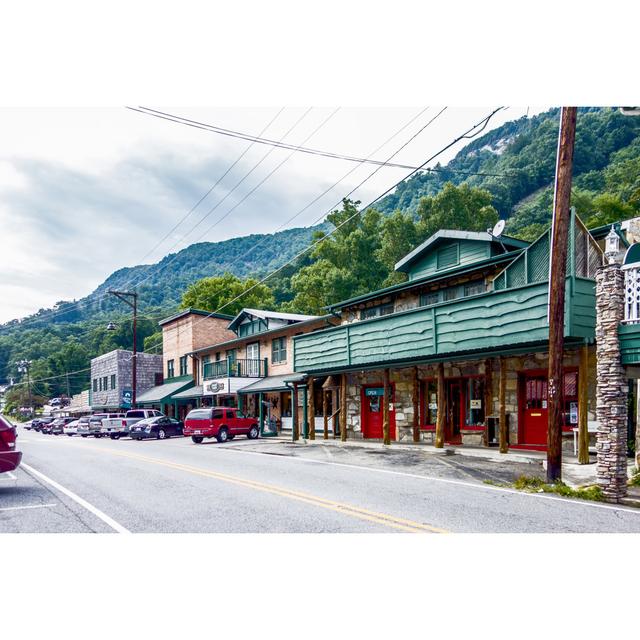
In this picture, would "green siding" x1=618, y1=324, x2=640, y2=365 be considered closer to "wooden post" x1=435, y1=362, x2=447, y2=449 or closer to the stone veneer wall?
the stone veneer wall

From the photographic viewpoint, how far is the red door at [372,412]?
24266mm

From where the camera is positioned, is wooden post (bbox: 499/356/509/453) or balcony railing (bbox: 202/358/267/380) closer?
wooden post (bbox: 499/356/509/453)

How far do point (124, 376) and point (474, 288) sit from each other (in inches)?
1611

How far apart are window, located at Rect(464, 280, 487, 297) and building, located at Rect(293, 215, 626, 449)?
4 cm

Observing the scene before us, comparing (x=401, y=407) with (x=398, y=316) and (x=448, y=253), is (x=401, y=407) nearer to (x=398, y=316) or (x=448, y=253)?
Result: (x=398, y=316)

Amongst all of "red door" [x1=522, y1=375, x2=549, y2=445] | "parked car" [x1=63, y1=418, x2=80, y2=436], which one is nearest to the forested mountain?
"parked car" [x1=63, y1=418, x2=80, y2=436]

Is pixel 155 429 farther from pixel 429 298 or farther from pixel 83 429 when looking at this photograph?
pixel 429 298

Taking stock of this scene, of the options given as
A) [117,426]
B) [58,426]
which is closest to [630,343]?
[117,426]

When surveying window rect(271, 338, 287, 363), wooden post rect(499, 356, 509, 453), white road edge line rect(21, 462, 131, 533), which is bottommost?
white road edge line rect(21, 462, 131, 533)

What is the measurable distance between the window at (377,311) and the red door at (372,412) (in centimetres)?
309

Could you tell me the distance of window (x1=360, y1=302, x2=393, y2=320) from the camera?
23.7m

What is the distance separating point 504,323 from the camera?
15.1m

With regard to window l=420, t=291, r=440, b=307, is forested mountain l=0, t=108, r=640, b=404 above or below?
above

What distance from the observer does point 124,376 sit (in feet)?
173
